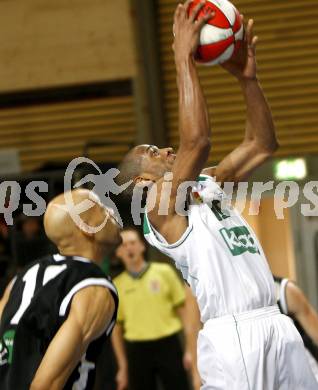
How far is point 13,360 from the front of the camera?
4.34 metres

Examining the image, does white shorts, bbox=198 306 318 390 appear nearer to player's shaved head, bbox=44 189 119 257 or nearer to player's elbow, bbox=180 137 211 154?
player's shaved head, bbox=44 189 119 257

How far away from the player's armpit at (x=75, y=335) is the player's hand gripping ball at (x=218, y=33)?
1.20 m

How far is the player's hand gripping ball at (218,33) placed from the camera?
14.8ft

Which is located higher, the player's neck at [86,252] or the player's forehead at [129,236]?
the player's forehead at [129,236]

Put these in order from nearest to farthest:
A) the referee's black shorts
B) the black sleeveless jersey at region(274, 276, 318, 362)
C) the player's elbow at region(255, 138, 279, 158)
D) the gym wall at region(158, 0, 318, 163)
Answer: the player's elbow at region(255, 138, 279, 158) < the black sleeveless jersey at region(274, 276, 318, 362) < the referee's black shorts < the gym wall at region(158, 0, 318, 163)

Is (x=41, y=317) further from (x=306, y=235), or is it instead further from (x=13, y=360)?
(x=306, y=235)

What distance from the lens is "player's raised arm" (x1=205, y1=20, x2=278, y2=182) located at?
477 centimetres

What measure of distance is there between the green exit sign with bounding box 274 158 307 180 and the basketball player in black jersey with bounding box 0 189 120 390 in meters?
6.16

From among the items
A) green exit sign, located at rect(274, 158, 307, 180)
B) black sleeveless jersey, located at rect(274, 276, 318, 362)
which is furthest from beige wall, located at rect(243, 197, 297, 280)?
black sleeveless jersey, located at rect(274, 276, 318, 362)

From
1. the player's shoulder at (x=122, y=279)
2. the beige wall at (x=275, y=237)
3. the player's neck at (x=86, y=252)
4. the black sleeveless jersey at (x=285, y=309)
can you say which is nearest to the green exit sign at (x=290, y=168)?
the beige wall at (x=275, y=237)

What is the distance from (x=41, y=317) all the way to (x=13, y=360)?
0.23m

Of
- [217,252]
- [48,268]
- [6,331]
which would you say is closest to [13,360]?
[6,331]

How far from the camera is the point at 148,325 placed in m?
9.00

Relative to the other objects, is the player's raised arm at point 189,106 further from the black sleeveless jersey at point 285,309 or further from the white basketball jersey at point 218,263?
the black sleeveless jersey at point 285,309
